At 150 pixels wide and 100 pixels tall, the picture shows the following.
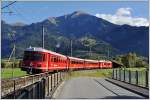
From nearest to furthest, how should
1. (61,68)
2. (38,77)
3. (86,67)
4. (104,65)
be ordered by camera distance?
(38,77)
(61,68)
(86,67)
(104,65)

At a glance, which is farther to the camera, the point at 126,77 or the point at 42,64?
A: the point at 126,77

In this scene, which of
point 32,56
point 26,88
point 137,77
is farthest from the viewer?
point 32,56

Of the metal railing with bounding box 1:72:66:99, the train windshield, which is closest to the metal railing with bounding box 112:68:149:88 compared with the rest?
the metal railing with bounding box 1:72:66:99

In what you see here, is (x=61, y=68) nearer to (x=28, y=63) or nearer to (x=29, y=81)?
(x=28, y=63)

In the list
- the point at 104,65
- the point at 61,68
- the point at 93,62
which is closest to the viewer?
Answer: the point at 61,68

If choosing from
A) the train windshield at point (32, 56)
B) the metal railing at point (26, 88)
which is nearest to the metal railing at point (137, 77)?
Answer: the metal railing at point (26, 88)

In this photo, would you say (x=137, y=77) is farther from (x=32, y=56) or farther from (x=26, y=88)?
(x=26, y=88)

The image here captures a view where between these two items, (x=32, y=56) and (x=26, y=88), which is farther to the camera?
(x=32, y=56)

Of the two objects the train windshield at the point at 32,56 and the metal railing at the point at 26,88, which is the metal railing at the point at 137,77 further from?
the train windshield at the point at 32,56

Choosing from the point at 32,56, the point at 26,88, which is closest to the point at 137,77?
the point at 32,56

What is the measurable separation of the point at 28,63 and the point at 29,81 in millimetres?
14538

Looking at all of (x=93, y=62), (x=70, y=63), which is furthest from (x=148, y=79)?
(x=93, y=62)

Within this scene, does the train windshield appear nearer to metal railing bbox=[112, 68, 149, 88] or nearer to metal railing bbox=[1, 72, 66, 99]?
metal railing bbox=[1, 72, 66, 99]

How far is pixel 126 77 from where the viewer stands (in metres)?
51.6
